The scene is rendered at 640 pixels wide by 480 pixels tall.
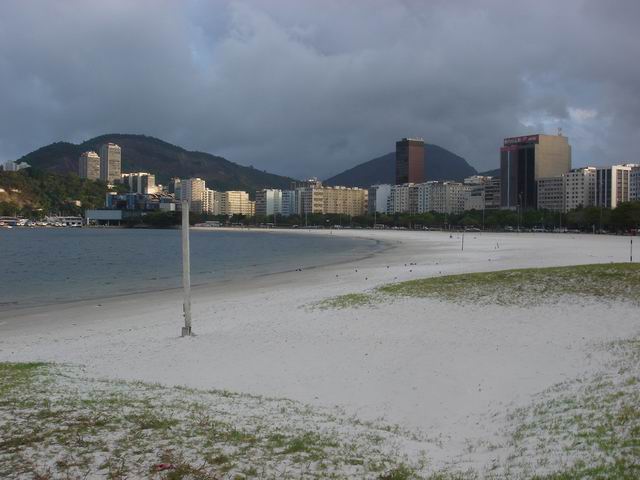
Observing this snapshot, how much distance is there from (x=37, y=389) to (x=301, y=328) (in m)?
7.46

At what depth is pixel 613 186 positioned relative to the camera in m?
182

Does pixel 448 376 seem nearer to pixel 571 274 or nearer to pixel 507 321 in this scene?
pixel 507 321

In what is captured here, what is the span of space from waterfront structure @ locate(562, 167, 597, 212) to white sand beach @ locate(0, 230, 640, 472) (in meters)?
191

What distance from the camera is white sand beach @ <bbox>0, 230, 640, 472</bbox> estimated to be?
8898mm

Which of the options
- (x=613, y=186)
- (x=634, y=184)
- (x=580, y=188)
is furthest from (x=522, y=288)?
(x=580, y=188)

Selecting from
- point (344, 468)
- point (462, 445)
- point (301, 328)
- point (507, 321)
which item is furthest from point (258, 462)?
point (507, 321)

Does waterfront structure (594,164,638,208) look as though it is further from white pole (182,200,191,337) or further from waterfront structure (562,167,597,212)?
white pole (182,200,191,337)

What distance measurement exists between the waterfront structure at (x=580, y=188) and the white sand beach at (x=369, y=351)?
19057cm

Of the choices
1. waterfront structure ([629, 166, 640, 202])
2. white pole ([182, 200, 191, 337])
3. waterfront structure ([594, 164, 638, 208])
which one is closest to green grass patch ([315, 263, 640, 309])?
white pole ([182, 200, 191, 337])

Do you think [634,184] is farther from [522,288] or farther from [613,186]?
[522,288]

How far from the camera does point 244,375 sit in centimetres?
1059

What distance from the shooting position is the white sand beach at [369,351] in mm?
8898

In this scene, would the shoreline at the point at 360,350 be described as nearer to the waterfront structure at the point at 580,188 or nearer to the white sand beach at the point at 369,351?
the white sand beach at the point at 369,351

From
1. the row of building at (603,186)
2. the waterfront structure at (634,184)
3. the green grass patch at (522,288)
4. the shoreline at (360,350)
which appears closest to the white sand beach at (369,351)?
the shoreline at (360,350)
